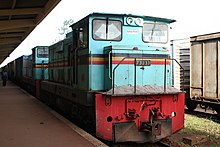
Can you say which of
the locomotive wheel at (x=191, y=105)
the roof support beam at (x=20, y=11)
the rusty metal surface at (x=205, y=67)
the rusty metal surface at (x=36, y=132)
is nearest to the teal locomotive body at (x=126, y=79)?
the rusty metal surface at (x=36, y=132)

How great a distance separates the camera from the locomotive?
228 inches

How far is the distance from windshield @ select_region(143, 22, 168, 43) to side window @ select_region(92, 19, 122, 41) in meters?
0.74

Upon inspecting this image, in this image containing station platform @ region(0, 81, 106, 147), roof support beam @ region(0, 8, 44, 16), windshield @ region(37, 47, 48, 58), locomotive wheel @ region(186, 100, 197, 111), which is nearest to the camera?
station platform @ region(0, 81, 106, 147)

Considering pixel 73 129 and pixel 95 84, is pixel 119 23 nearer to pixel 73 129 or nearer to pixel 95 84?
pixel 95 84

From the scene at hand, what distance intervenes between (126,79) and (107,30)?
129cm

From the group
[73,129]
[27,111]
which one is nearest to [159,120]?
[73,129]

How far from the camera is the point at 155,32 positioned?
682 cm

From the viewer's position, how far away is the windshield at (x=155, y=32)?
22.1 feet

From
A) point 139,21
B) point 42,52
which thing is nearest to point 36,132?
point 139,21

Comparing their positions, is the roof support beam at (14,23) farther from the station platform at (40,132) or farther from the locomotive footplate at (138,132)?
the locomotive footplate at (138,132)

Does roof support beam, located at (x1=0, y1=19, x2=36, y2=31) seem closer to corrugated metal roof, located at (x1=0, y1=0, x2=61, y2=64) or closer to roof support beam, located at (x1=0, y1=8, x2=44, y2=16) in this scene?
corrugated metal roof, located at (x1=0, y1=0, x2=61, y2=64)

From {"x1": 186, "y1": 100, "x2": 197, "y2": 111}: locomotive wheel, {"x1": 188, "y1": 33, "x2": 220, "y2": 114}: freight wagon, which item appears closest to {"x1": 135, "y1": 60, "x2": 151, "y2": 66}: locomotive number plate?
{"x1": 188, "y1": 33, "x2": 220, "y2": 114}: freight wagon

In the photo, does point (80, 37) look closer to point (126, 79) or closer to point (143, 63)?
point (126, 79)

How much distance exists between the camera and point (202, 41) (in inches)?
387
